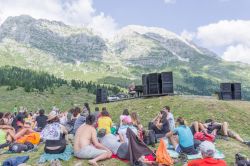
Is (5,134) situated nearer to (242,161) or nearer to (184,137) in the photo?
(184,137)

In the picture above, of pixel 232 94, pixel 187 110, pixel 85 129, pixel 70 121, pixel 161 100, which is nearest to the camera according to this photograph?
pixel 85 129

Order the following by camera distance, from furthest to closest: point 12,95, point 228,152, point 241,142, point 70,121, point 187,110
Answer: point 12,95 < point 187,110 < point 70,121 < point 241,142 < point 228,152

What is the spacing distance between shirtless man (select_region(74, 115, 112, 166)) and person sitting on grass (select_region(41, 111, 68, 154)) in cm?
73

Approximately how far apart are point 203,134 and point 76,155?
691 centimetres

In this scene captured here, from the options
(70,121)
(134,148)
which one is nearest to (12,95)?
(70,121)

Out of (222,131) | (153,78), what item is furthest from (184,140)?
(153,78)

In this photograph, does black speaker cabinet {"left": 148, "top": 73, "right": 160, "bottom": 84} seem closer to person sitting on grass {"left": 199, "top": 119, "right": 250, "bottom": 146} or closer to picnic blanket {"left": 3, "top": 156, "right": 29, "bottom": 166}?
person sitting on grass {"left": 199, "top": 119, "right": 250, "bottom": 146}

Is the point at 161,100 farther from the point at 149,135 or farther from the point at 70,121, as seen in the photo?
the point at 149,135

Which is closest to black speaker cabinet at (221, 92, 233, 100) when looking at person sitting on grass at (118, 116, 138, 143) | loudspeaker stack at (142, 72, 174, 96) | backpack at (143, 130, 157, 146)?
loudspeaker stack at (142, 72, 174, 96)

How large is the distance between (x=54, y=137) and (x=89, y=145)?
1.46m

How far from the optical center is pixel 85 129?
48.2 feet

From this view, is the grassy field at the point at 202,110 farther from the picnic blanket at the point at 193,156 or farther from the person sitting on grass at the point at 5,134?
the person sitting on grass at the point at 5,134

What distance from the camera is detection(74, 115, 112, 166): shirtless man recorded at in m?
14.7

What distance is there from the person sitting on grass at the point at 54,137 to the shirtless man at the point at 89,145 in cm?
73
